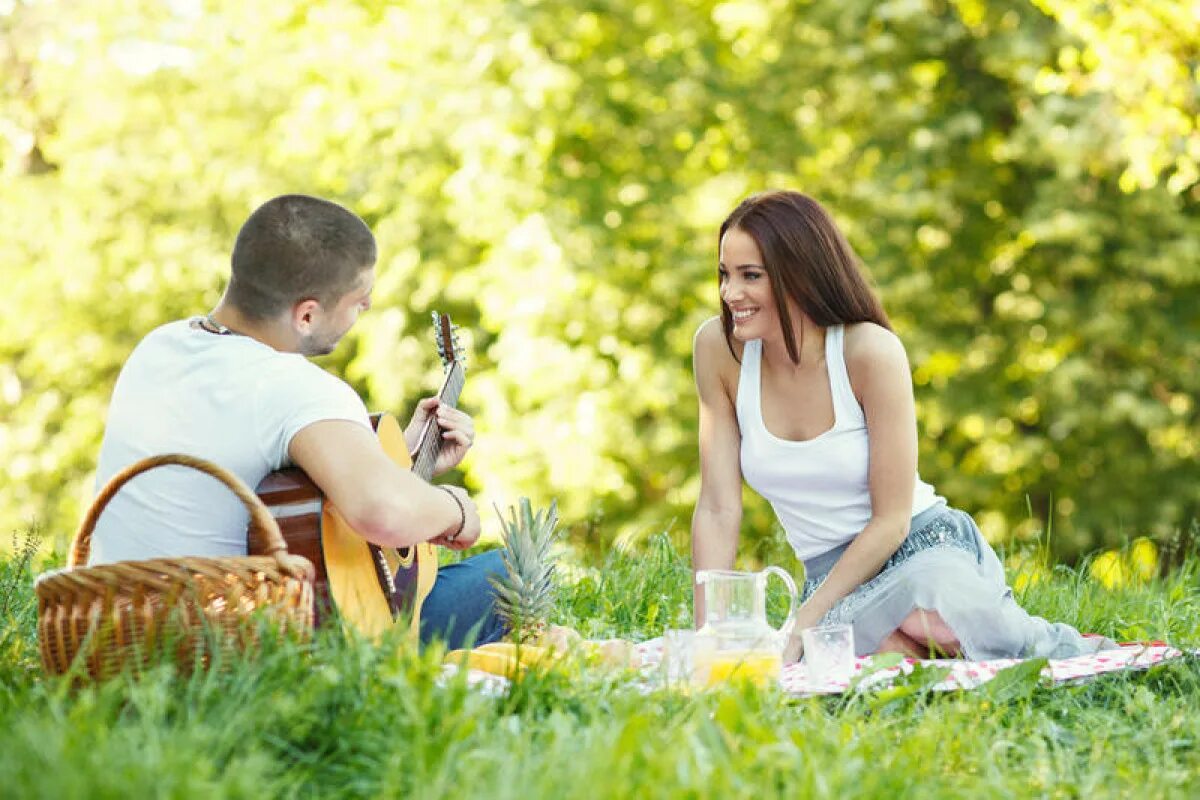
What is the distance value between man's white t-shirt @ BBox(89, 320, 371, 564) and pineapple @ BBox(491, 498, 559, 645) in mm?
583

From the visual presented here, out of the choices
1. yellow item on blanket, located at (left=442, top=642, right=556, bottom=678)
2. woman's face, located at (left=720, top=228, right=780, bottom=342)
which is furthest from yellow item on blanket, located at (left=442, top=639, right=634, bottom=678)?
woman's face, located at (left=720, top=228, right=780, bottom=342)

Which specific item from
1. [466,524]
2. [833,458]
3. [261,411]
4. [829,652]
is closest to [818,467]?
[833,458]

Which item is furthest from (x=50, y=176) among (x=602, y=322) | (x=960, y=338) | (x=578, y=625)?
(x=578, y=625)

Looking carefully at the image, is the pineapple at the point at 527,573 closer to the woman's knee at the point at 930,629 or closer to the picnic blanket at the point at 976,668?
the picnic blanket at the point at 976,668

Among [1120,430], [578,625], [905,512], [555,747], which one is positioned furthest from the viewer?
[1120,430]

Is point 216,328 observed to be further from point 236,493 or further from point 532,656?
point 532,656

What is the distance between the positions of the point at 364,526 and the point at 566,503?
864 centimetres

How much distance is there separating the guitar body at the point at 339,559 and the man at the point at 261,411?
2.1 inches

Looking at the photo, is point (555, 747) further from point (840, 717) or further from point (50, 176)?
point (50, 176)

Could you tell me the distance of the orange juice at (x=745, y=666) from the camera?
2941mm

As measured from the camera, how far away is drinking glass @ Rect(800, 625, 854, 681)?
3211 millimetres

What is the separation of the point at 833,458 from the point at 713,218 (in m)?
7.92

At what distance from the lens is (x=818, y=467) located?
3898 millimetres

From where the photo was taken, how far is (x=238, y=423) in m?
2.94
